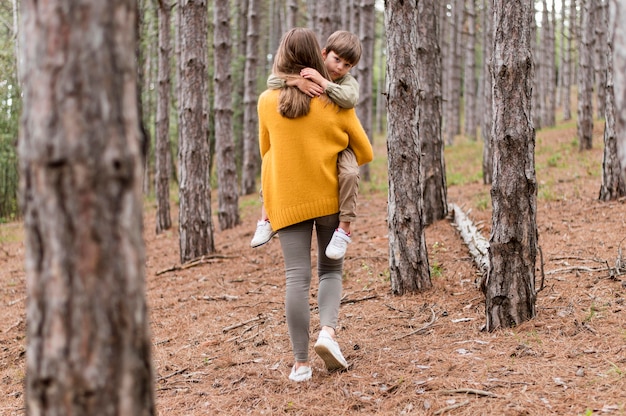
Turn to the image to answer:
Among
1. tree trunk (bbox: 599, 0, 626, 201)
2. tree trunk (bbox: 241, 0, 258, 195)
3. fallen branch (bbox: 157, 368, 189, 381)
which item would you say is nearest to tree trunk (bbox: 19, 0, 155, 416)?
fallen branch (bbox: 157, 368, 189, 381)

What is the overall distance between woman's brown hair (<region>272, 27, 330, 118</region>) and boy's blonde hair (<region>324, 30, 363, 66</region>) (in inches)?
7.1

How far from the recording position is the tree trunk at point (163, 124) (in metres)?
12.5

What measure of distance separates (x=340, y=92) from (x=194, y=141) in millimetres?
5368

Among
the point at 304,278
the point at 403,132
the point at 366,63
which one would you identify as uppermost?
the point at 366,63

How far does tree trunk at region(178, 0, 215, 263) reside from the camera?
8656mm

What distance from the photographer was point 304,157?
12.3 ft

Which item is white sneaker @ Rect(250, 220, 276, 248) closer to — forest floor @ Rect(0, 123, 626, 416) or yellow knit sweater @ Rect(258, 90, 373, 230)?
yellow knit sweater @ Rect(258, 90, 373, 230)

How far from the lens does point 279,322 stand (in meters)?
5.47

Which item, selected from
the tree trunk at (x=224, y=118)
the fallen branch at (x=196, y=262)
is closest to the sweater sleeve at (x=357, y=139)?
the fallen branch at (x=196, y=262)

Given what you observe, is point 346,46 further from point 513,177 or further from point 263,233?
point 513,177

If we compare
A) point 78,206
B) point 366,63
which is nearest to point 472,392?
point 78,206

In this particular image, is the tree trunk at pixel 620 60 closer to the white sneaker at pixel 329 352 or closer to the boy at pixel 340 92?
the boy at pixel 340 92

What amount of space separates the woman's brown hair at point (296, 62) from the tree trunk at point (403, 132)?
6.46 feet

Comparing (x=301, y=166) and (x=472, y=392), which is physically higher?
(x=301, y=166)
